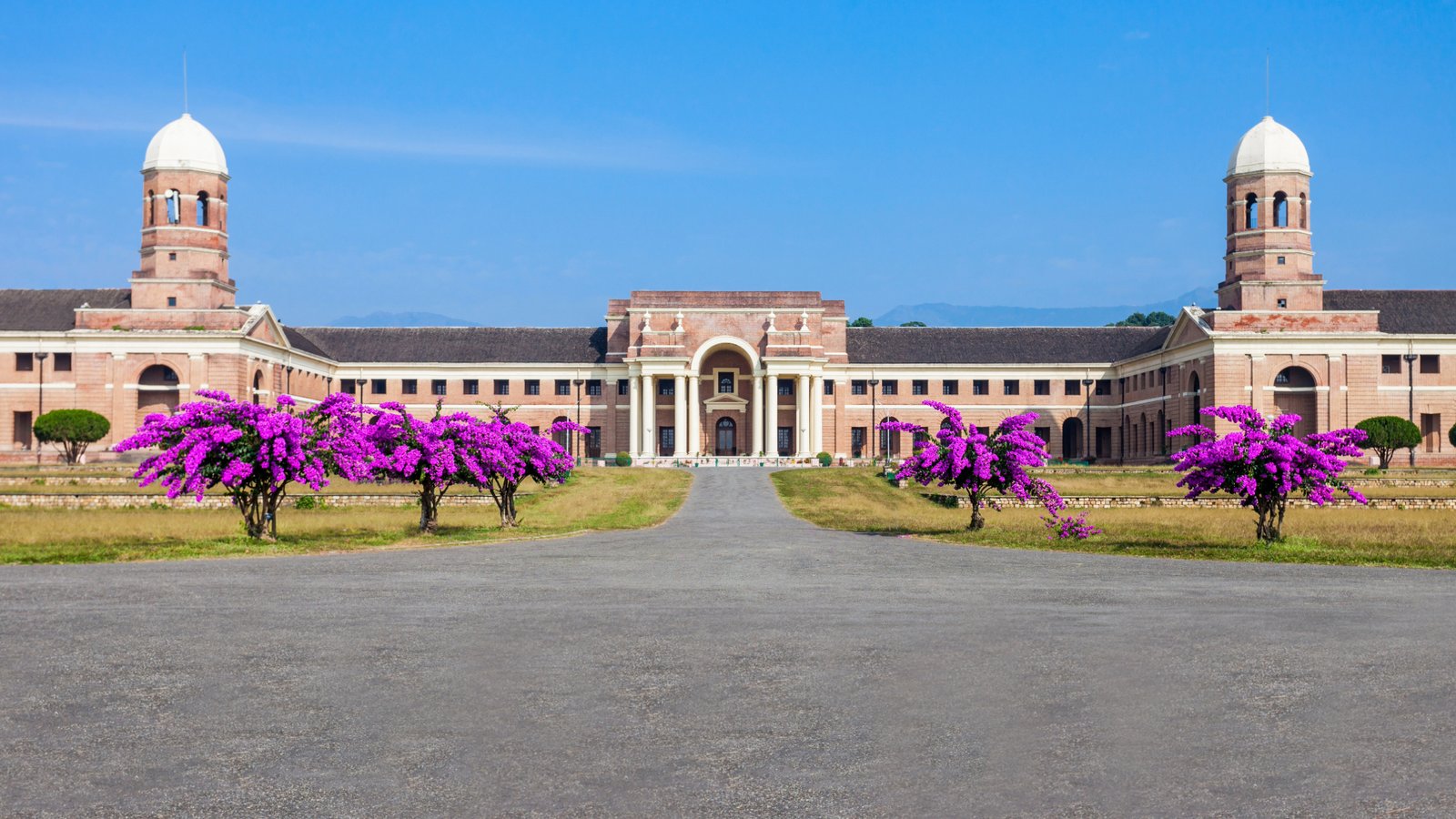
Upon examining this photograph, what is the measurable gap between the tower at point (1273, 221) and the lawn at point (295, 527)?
3965 centimetres

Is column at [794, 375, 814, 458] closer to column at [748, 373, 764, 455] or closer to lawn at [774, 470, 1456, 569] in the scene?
column at [748, 373, 764, 455]

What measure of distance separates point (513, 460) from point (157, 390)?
47.7m

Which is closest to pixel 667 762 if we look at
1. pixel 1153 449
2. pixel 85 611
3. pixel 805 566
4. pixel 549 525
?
pixel 85 611

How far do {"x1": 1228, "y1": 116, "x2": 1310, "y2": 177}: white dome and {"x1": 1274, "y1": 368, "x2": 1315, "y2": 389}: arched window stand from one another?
10.6 metres

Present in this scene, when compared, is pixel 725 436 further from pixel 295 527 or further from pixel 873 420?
pixel 295 527

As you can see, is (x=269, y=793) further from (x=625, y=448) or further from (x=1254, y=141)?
(x=625, y=448)

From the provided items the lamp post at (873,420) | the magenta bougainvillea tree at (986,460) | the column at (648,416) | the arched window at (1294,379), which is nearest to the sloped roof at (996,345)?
the lamp post at (873,420)

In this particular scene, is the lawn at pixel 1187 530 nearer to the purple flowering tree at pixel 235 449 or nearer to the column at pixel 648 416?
the purple flowering tree at pixel 235 449

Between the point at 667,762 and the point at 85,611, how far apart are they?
9.90m

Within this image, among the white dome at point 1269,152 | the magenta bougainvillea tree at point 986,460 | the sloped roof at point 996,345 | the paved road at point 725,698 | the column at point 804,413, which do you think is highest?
the white dome at point 1269,152

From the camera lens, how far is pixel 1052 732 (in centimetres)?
956

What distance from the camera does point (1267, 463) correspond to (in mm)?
28016

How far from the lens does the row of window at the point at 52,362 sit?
7600cm

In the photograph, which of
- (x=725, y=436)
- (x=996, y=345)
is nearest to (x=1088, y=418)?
(x=996, y=345)
